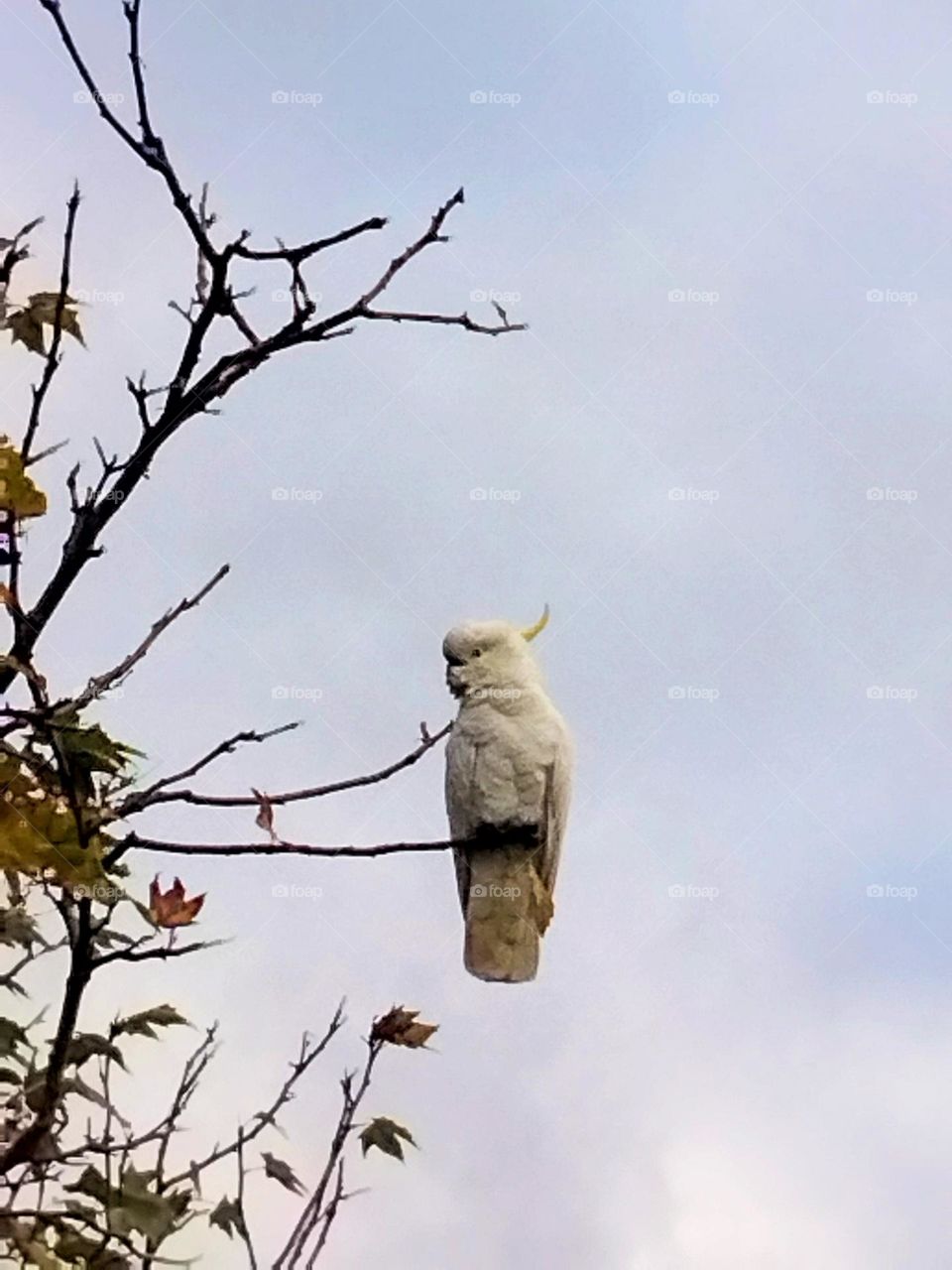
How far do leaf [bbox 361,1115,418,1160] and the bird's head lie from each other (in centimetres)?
94

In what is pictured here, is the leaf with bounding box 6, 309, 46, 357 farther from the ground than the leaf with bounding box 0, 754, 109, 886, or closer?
farther from the ground

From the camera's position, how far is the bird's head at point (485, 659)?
3.18 metres

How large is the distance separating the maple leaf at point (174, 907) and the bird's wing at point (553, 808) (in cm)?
127

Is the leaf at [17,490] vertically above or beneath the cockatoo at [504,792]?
beneath

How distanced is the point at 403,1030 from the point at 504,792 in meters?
0.80

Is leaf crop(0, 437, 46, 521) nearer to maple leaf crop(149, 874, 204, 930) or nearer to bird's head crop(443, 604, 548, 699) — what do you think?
maple leaf crop(149, 874, 204, 930)

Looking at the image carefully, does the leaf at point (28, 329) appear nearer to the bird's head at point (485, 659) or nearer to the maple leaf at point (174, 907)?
the maple leaf at point (174, 907)

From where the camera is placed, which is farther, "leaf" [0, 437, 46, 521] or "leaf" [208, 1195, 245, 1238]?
"leaf" [208, 1195, 245, 1238]

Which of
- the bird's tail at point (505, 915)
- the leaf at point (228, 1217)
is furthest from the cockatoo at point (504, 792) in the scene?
the leaf at point (228, 1217)

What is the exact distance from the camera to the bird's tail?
125 inches

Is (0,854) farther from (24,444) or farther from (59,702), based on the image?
(24,444)

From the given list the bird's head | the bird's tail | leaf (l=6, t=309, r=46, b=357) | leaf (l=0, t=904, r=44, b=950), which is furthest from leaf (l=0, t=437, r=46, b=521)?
the bird's tail

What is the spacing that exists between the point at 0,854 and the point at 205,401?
0.78 m

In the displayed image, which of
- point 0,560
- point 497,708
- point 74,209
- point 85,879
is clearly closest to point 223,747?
point 85,879
